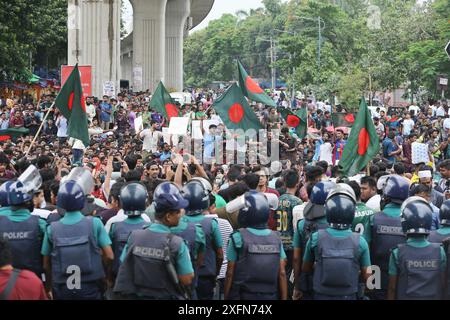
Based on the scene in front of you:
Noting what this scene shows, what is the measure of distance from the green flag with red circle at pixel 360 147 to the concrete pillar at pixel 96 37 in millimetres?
25481

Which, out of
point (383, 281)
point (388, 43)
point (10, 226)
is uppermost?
point (388, 43)

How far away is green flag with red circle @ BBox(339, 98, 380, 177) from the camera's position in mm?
14031

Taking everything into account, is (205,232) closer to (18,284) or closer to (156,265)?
(156,265)

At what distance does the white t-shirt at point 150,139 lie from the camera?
21797 millimetres

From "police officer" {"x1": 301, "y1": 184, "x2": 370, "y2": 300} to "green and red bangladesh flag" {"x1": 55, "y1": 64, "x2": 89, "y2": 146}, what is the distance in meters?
7.47

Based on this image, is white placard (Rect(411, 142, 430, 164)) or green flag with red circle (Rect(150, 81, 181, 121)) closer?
white placard (Rect(411, 142, 430, 164))

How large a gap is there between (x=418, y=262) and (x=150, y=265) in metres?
2.20

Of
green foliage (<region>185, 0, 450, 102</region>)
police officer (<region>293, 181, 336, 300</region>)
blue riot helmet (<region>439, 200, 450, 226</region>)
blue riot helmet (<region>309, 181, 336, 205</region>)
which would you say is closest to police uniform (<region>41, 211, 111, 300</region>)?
police officer (<region>293, 181, 336, 300</region>)

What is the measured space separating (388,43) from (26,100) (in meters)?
24.5

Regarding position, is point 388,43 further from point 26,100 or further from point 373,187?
point 373,187

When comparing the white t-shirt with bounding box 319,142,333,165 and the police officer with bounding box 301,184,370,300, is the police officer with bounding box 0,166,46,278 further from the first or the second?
the white t-shirt with bounding box 319,142,333,165

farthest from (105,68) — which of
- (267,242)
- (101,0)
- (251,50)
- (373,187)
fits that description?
(251,50)

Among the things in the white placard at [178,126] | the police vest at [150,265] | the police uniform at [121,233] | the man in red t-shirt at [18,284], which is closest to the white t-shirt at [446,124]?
the white placard at [178,126]
